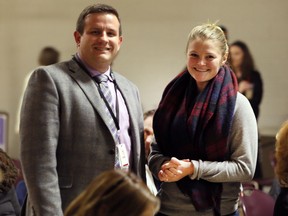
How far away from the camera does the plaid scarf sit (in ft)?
8.17

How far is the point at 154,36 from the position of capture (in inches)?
241

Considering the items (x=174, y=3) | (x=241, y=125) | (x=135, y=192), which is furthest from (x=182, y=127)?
(x=174, y=3)

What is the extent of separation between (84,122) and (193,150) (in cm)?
47

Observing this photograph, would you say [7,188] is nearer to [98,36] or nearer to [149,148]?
[149,148]

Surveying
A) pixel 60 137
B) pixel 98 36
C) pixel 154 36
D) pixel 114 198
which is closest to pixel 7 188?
pixel 60 137

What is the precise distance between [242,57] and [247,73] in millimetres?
170

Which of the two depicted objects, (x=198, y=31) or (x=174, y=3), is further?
(x=174, y=3)

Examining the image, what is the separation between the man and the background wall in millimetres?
3467

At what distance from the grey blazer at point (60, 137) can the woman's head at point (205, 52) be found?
1.39 ft

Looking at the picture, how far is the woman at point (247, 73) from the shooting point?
574cm

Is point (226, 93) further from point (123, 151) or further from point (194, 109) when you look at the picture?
point (123, 151)

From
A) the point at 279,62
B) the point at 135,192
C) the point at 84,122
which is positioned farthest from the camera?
the point at 279,62

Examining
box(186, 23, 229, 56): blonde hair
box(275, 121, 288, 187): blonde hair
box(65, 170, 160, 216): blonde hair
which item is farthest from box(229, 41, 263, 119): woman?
box(65, 170, 160, 216): blonde hair

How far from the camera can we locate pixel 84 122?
8.17ft
